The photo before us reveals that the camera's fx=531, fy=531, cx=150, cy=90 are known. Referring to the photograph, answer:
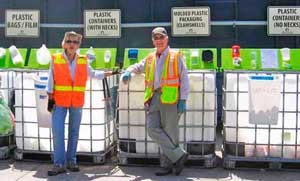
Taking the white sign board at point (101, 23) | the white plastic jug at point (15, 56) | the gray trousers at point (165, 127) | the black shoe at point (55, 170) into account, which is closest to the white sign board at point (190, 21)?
the white sign board at point (101, 23)

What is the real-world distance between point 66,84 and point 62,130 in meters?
0.56

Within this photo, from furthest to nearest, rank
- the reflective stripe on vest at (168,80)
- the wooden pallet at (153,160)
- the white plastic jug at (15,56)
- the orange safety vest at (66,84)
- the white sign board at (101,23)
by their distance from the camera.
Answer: the white sign board at (101,23), the white plastic jug at (15,56), the wooden pallet at (153,160), the orange safety vest at (66,84), the reflective stripe on vest at (168,80)

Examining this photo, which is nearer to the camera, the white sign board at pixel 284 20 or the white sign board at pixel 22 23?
the white sign board at pixel 284 20

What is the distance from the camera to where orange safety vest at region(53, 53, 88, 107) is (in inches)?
245

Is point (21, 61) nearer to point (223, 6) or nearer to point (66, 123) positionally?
point (66, 123)

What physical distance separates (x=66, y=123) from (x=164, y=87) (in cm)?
145

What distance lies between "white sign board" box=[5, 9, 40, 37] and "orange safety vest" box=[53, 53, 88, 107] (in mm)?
3632

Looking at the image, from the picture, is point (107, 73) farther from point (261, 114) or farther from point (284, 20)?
point (284, 20)

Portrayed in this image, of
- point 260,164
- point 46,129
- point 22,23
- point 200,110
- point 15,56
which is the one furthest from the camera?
point 22,23

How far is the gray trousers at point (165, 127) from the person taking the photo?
6172 millimetres

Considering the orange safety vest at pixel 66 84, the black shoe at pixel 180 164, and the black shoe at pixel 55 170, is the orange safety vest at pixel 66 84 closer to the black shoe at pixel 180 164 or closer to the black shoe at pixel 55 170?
the black shoe at pixel 55 170

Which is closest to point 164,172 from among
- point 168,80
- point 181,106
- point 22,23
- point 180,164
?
point 180,164

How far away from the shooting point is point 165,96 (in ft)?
20.0

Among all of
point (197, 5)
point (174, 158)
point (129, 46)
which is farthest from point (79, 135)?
point (197, 5)
